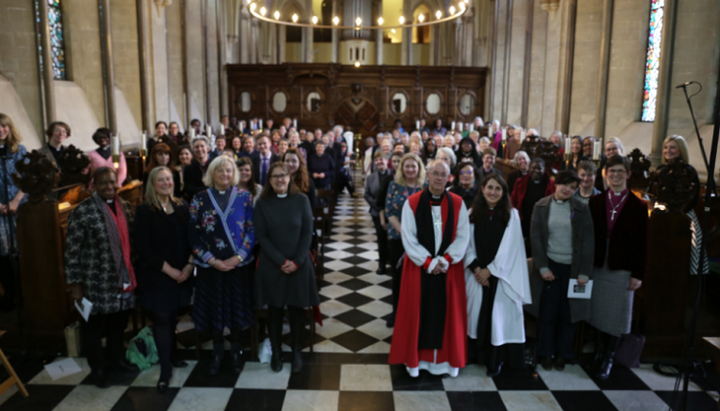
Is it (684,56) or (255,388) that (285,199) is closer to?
(255,388)

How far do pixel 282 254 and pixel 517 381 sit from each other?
80.2 inches

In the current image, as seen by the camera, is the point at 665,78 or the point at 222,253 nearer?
the point at 222,253

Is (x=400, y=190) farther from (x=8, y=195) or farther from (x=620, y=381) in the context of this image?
(x=8, y=195)

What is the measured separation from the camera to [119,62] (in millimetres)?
11570

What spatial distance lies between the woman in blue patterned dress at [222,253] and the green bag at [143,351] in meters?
0.50

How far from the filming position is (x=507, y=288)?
410 cm

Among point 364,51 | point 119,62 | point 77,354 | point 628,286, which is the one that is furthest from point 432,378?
point 364,51

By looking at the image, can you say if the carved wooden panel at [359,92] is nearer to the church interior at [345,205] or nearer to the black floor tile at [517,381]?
the church interior at [345,205]

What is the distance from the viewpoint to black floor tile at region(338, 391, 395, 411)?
146 inches

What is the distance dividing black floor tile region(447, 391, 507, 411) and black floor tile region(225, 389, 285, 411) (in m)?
1.22

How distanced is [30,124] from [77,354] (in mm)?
4594

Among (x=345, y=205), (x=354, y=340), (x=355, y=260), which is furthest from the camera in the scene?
(x=345, y=205)

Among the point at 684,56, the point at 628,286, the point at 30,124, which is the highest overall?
the point at 684,56

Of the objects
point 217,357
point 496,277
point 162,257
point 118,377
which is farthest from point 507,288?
point 118,377
